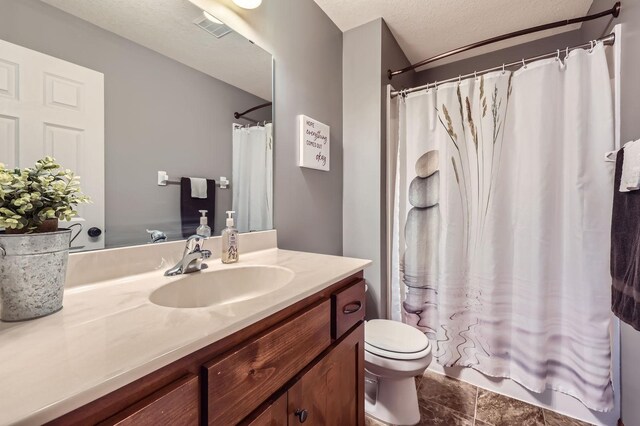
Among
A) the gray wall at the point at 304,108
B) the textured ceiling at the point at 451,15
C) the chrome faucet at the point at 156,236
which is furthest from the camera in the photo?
the textured ceiling at the point at 451,15

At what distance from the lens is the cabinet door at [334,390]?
27.5 inches

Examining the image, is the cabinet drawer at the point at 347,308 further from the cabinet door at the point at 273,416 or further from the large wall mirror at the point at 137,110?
the large wall mirror at the point at 137,110

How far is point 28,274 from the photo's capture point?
523mm

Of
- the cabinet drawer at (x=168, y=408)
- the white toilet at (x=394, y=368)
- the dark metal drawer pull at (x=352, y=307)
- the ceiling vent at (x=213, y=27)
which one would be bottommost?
the white toilet at (x=394, y=368)

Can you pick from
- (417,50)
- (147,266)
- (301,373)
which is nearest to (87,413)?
(301,373)

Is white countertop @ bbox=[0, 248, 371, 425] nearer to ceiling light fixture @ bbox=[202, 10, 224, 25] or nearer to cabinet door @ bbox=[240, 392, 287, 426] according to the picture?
cabinet door @ bbox=[240, 392, 287, 426]

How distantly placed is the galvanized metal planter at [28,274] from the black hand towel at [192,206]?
45 cm

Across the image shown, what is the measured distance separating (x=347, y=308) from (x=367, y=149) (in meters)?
1.19

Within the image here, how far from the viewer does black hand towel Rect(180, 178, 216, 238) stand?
39.6 inches

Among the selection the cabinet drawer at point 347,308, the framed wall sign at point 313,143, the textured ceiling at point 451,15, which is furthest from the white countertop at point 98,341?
the textured ceiling at point 451,15

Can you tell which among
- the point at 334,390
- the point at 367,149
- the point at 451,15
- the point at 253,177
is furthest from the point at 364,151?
the point at 334,390

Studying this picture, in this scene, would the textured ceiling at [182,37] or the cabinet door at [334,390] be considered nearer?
the cabinet door at [334,390]

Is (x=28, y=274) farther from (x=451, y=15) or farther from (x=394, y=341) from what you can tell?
(x=451, y=15)

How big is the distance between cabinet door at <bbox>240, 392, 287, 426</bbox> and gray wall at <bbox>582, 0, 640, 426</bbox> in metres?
1.53
